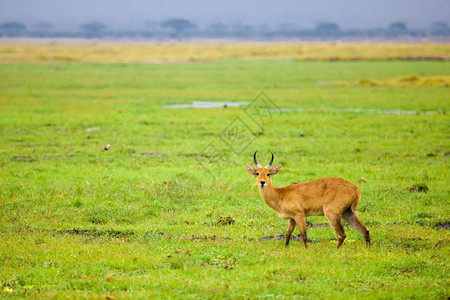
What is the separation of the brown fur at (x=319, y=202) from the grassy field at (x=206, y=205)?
412 mm

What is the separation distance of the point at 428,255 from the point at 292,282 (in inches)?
103

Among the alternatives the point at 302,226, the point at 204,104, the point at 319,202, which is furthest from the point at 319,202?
the point at 204,104

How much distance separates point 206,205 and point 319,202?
3.72 meters

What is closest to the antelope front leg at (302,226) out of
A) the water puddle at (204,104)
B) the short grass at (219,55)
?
the water puddle at (204,104)

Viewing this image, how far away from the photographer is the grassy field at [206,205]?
7780mm

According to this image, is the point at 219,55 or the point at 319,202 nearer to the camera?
the point at 319,202

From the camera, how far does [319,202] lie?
9367 millimetres

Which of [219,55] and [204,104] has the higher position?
[219,55]

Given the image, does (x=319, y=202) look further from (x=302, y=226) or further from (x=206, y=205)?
(x=206, y=205)

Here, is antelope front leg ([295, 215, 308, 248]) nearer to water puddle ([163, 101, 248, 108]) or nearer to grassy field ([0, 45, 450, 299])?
grassy field ([0, 45, 450, 299])

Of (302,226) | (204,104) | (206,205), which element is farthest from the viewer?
(204,104)

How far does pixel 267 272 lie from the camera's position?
8078 millimetres

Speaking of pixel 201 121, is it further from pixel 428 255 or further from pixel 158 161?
pixel 428 255

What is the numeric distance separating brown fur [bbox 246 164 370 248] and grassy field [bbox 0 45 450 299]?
412mm
